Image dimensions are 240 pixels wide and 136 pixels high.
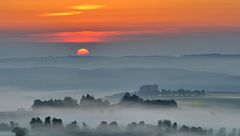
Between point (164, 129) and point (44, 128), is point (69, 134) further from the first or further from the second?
point (164, 129)

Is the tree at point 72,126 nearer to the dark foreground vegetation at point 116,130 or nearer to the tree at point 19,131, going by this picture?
the dark foreground vegetation at point 116,130

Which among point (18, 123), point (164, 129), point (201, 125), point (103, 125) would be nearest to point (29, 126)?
point (18, 123)

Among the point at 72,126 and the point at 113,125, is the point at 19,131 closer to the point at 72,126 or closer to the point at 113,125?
the point at 72,126

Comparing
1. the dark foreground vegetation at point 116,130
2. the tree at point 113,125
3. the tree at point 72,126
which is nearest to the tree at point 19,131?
the dark foreground vegetation at point 116,130

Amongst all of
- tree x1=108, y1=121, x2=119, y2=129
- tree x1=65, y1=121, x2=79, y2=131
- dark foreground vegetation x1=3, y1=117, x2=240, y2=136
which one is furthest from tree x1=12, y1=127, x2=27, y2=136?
tree x1=108, y1=121, x2=119, y2=129

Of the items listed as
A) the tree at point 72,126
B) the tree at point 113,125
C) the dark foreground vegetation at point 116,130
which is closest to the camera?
the dark foreground vegetation at point 116,130

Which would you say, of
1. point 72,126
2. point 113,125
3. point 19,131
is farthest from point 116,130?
point 19,131

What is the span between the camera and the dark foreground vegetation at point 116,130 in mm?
176375

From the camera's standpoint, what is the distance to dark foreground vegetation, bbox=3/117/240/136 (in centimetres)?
17638

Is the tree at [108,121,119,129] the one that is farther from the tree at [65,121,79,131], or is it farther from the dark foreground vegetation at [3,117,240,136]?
the tree at [65,121,79,131]

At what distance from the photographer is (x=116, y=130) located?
18688cm

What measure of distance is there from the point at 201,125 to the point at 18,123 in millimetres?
53304

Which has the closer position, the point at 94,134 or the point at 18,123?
the point at 94,134

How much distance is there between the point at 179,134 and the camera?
590 ft
